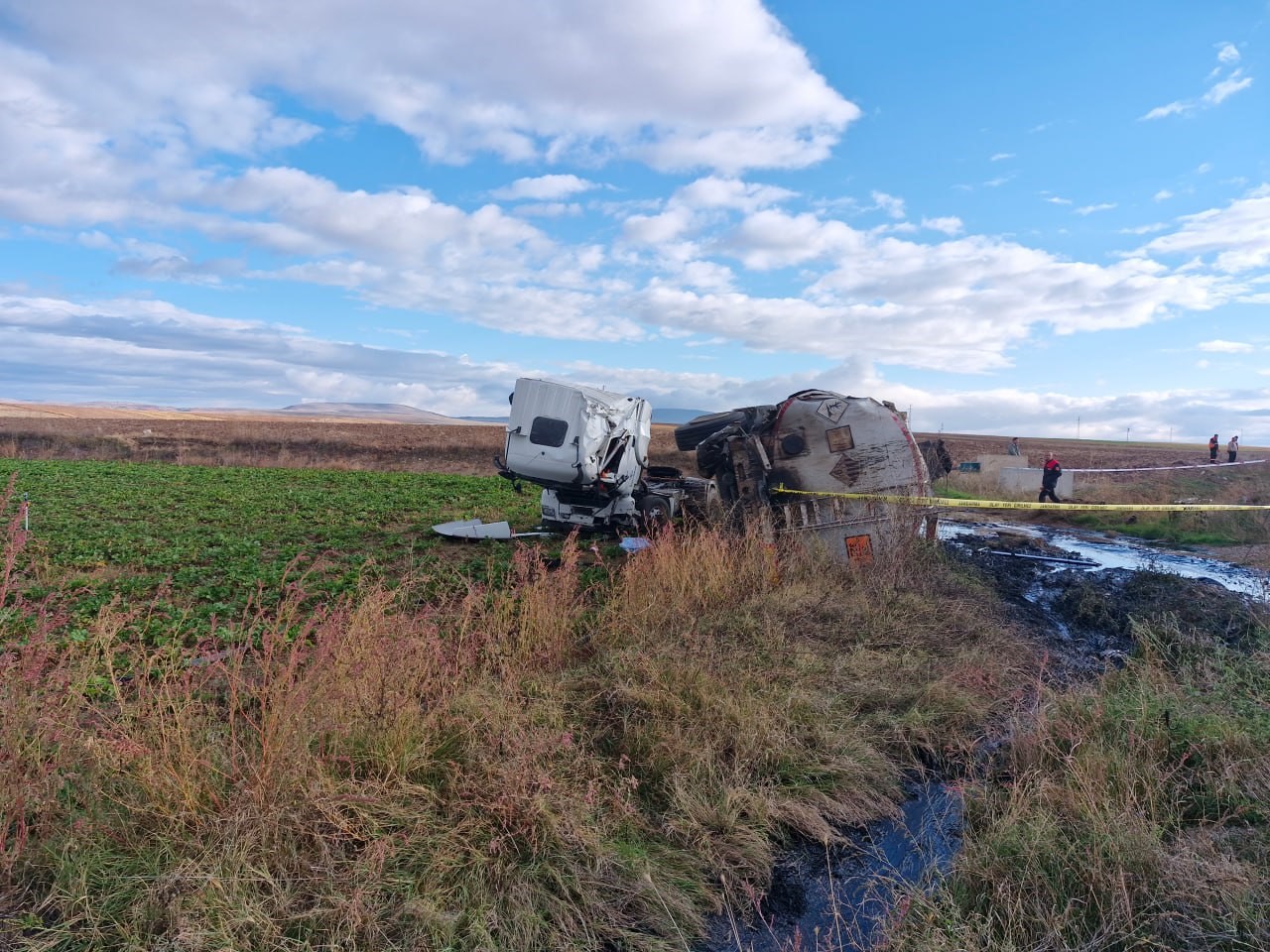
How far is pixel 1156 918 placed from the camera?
3.02 m

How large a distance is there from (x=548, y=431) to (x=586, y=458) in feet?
2.27

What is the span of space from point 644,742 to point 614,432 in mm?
7527

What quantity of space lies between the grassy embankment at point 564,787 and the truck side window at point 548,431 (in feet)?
16.2

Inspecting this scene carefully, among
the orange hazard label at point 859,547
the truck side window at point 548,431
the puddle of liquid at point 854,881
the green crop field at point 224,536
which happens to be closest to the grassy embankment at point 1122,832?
the puddle of liquid at point 854,881

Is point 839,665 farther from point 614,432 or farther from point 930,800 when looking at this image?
point 614,432

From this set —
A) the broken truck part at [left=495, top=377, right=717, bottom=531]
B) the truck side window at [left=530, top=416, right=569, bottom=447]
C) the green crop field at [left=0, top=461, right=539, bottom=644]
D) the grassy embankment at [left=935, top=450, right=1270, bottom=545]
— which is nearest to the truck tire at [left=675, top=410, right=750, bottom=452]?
the broken truck part at [left=495, top=377, right=717, bottom=531]

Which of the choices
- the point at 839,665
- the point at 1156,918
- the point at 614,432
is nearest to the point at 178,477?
the point at 614,432

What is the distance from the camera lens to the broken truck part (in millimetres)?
11000

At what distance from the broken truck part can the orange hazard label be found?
7.52 ft

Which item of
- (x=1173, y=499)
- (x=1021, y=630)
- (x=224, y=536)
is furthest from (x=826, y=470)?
(x=1173, y=499)

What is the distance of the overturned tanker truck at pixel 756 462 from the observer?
10016mm

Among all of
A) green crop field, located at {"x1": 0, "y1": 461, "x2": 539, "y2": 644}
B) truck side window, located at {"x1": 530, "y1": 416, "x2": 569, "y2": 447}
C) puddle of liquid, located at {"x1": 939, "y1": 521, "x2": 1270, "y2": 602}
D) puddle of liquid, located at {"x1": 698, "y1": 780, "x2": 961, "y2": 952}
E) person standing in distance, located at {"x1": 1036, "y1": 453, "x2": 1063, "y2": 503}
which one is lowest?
puddle of liquid, located at {"x1": 698, "y1": 780, "x2": 961, "y2": 952}

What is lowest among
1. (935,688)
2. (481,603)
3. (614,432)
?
(935,688)

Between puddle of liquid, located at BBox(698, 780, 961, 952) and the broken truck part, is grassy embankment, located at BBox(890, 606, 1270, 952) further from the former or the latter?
the broken truck part
